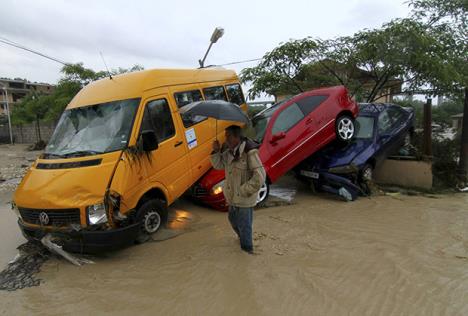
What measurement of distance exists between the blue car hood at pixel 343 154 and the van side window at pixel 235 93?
2308 millimetres

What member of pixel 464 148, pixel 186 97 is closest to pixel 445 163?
pixel 464 148

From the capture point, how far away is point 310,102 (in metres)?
7.28

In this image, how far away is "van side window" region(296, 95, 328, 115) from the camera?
7168 mm

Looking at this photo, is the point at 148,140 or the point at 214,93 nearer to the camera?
the point at 148,140

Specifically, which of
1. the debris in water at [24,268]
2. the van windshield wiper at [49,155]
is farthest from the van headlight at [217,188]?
the debris in water at [24,268]

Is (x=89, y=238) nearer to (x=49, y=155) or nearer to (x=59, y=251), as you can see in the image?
(x=59, y=251)

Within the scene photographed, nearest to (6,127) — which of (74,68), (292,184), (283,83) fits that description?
(74,68)

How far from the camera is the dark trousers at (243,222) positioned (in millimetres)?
4273

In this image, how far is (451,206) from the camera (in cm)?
663

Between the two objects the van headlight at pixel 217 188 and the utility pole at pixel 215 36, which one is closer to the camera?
the van headlight at pixel 217 188

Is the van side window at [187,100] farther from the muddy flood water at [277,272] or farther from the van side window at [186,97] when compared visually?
the muddy flood water at [277,272]

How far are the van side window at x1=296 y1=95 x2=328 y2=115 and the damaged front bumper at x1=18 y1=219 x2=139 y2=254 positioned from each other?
14.4 feet

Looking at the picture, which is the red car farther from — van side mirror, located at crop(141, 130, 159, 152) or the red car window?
van side mirror, located at crop(141, 130, 159, 152)

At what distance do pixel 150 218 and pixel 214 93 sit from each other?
10.5 ft
